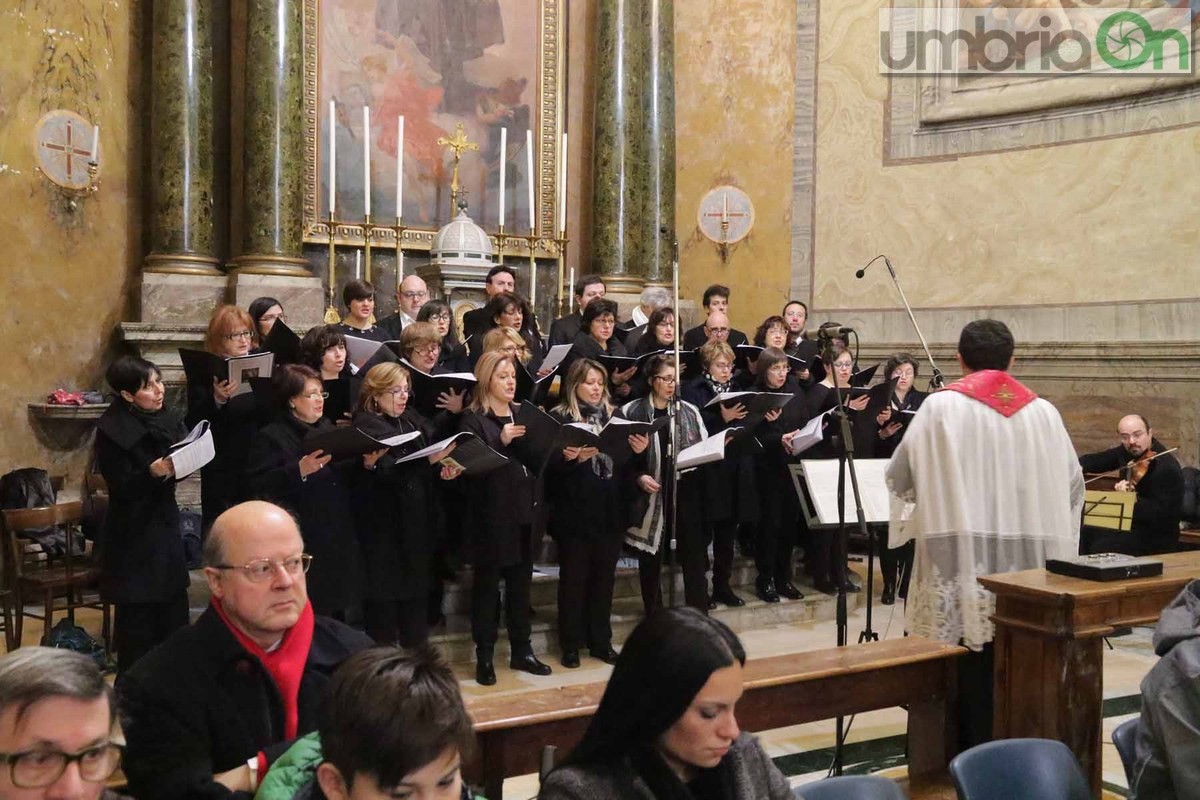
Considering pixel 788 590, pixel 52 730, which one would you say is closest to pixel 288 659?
pixel 52 730

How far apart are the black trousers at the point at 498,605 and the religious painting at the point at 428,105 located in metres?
4.20

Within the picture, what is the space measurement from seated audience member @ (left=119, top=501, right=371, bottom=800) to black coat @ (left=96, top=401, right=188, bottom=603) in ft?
8.14

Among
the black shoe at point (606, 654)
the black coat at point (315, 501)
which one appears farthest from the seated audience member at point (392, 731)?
the black shoe at point (606, 654)

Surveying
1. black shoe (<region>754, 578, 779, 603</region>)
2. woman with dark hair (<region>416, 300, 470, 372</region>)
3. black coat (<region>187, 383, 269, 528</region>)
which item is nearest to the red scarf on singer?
black coat (<region>187, 383, 269, 528</region>)

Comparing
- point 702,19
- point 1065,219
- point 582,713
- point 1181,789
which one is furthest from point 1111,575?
point 702,19

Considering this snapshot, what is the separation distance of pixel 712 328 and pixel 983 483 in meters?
3.74

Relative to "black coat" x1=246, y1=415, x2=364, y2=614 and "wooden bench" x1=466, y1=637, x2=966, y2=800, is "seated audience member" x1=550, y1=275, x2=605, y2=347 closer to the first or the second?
"black coat" x1=246, y1=415, x2=364, y2=614

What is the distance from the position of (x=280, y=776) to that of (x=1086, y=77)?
8.82m

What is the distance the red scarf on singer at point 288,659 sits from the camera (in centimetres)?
249

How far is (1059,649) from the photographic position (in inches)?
144

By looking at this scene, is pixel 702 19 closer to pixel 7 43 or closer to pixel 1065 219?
pixel 1065 219

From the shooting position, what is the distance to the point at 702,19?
36.3 feet

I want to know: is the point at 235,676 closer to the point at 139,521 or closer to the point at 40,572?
the point at 139,521

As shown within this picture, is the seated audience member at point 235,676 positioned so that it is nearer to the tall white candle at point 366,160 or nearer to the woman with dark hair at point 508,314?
the woman with dark hair at point 508,314
